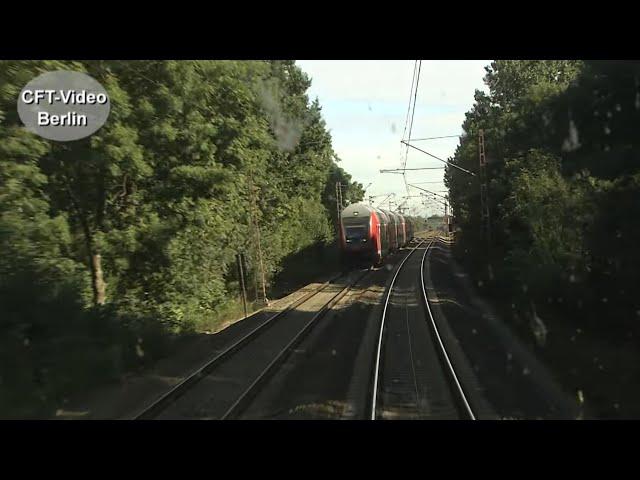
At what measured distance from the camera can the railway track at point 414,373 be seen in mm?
8188

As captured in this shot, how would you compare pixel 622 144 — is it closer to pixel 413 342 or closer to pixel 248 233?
pixel 413 342

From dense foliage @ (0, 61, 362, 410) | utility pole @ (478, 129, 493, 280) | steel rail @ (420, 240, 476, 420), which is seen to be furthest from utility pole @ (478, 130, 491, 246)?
dense foliage @ (0, 61, 362, 410)

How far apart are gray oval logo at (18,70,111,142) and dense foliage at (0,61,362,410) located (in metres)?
0.16

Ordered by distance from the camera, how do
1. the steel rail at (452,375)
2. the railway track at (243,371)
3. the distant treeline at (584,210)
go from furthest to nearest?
the distant treeline at (584,210), the railway track at (243,371), the steel rail at (452,375)

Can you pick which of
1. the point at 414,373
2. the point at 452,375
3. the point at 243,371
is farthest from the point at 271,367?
the point at 452,375

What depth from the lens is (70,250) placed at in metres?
13.7

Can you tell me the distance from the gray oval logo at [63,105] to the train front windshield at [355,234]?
838 inches

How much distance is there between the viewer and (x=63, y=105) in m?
9.77

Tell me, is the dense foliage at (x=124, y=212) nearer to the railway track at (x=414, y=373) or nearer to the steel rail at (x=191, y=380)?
the steel rail at (x=191, y=380)

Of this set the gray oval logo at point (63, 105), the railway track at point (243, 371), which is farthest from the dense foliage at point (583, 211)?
the gray oval logo at point (63, 105)

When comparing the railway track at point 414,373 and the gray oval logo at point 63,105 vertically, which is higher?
the gray oval logo at point 63,105

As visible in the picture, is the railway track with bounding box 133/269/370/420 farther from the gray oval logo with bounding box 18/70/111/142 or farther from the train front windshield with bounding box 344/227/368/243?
the train front windshield with bounding box 344/227/368/243
